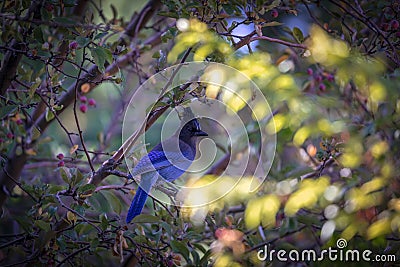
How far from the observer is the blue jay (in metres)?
2.73

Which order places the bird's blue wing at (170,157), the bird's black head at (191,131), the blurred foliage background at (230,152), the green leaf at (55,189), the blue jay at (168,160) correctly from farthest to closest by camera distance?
the bird's black head at (191,131), the bird's blue wing at (170,157), the blue jay at (168,160), the green leaf at (55,189), the blurred foliage background at (230,152)

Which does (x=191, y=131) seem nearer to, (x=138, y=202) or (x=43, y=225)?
(x=138, y=202)

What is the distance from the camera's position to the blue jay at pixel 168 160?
8.95 ft

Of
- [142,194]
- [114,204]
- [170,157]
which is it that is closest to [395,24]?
[170,157]

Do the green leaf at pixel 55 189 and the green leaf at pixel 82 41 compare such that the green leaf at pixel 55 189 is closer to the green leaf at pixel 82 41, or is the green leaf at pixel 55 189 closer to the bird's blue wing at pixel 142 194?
the bird's blue wing at pixel 142 194

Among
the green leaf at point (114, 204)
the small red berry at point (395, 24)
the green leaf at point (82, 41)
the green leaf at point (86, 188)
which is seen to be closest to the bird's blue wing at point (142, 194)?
the green leaf at point (114, 204)

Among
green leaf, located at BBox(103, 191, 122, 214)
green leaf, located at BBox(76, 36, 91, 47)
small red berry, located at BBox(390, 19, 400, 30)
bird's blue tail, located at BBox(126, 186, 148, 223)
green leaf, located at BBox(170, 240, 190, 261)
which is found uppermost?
green leaf, located at BBox(76, 36, 91, 47)

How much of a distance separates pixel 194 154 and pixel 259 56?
3.28 ft

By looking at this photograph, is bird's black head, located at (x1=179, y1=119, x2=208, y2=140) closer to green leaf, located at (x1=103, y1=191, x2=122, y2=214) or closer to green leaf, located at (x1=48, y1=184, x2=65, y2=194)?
green leaf, located at (x1=103, y1=191, x2=122, y2=214)

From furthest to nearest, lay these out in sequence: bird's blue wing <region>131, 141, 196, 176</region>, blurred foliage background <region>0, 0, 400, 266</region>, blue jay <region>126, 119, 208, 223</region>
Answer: bird's blue wing <region>131, 141, 196, 176</region> → blue jay <region>126, 119, 208, 223</region> → blurred foliage background <region>0, 0, 400, 266</region>

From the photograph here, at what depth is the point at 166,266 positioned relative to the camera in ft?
8.04

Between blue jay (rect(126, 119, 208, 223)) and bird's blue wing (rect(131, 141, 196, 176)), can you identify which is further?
bird's blue wing (rect(131, 141, 196, 176))

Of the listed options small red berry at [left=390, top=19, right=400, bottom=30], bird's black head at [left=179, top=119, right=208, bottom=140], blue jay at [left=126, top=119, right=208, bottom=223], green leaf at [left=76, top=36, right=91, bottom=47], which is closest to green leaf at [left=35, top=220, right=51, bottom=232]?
blue jay at [left=126, top=119, right=208, bottom=223]

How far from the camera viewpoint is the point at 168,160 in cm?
302
